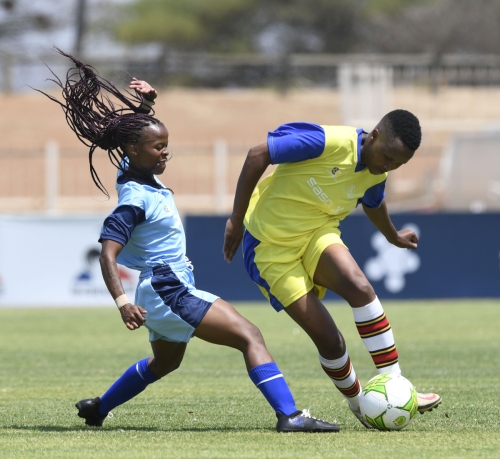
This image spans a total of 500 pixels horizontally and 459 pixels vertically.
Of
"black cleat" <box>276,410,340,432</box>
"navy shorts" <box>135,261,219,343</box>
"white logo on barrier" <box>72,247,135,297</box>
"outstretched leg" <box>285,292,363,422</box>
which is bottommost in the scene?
"white logo on barrier" <box>72,247,135,297</box>

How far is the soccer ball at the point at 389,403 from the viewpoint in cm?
545

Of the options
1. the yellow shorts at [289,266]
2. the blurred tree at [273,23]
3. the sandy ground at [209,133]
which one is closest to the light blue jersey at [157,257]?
the yellow shorts at [289,266]

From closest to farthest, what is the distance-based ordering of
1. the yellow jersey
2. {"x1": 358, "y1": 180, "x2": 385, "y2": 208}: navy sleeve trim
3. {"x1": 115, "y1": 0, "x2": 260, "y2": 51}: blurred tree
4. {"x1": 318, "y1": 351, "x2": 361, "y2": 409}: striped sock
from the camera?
the yellow jersey, {"x1": 318, "y1": 351, "x2": 361, "y2": 409}: striped sock, {"x1": 358, "y1": 180, "x2": 385, "y2": 208}: navy sleeve trim, {"x1": 115, "y1": 0, "x2": 260, "y2": 51}: blurred tree

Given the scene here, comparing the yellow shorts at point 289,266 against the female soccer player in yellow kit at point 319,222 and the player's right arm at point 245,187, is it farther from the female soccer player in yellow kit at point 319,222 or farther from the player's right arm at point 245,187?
the player's right arm at point 245,187

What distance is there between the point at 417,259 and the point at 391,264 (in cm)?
48

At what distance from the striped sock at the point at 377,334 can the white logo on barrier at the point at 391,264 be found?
37.3 feet

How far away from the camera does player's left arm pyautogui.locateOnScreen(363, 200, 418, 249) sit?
6.33m

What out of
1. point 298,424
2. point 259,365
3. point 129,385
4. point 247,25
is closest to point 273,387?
point 259,365

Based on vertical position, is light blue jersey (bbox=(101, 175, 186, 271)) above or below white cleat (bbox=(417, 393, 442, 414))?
above

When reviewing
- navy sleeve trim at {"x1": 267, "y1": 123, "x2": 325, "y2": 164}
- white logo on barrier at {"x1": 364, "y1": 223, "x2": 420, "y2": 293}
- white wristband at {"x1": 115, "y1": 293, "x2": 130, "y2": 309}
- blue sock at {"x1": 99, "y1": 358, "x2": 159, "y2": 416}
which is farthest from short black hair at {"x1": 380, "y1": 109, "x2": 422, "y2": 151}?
white logo on barrier at {"x1": 364, "y1": 223, "x2": 420, "y2": 293}

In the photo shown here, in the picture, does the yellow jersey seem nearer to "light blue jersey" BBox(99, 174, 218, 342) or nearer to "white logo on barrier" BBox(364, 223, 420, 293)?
"light blue jersey" BBox(99, 174, 218, 342)

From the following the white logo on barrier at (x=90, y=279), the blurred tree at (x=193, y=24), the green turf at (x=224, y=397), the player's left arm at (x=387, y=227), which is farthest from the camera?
the blurred tree at (x=193, y=24)

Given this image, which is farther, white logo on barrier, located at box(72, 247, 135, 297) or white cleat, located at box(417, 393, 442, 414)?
white logo on barrier, located at box(72, 247, 135, 297)

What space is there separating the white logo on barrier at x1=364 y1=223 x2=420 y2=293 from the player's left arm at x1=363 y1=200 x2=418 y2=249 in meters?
10.4
